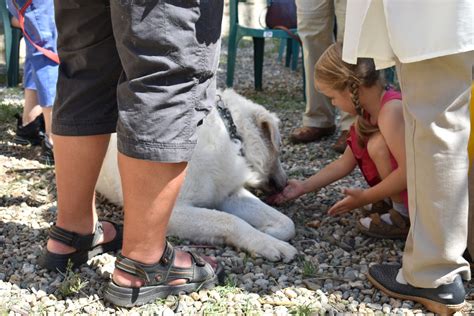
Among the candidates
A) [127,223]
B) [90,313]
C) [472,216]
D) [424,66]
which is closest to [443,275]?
[472,216]

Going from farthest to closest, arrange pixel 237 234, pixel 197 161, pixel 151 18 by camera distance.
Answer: pixel 197 161 → pixel 237 234 → pixel 151 18

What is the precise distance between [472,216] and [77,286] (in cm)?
171

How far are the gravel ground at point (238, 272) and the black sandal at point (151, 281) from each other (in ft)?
0.12

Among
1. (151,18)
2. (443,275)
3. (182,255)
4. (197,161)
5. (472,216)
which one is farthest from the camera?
(197,161)

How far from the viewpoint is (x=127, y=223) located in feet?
7.41

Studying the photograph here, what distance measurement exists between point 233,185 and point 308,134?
6.09 feet

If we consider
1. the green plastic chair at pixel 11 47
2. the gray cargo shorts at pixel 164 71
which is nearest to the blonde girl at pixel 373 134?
the gray cargo shorts at pixel 164 71

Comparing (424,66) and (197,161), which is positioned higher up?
(424,66)

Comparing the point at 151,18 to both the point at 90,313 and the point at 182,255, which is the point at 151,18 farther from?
the point at 90,313

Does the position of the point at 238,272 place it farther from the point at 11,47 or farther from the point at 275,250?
the point at 11,47

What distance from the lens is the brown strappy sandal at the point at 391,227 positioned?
3135mm

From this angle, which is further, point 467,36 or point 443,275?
point 443,275

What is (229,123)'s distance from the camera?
3.52 meters

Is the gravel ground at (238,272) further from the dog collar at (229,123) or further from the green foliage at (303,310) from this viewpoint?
the dog collar at (229,123)
